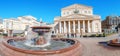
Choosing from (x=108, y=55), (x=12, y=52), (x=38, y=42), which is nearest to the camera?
(x=12, y=52)

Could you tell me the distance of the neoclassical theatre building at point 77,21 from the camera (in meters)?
60.9

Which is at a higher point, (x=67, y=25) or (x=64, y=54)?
(x=67, y=25)

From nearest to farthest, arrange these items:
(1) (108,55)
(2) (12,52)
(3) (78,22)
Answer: (2) (12,52)
(1) (108,55)
(3) (78,22)

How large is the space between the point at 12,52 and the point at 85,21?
187 feet

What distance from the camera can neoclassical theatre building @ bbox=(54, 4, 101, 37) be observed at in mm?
60875

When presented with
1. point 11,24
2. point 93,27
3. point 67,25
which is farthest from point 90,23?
point 11,24

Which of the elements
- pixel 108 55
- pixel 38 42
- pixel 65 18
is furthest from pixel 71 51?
pixel 65 18

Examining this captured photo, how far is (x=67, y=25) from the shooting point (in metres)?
65.6

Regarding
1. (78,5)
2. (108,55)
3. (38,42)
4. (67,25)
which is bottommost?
(108,55)

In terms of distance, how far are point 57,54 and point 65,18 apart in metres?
54.1

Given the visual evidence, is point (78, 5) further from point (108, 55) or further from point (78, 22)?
point (108, 55)

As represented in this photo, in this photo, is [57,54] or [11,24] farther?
[11,24]

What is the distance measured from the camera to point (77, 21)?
63031 millimetres

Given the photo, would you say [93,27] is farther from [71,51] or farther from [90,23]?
[71,51]
